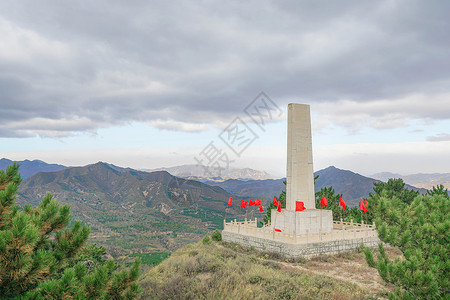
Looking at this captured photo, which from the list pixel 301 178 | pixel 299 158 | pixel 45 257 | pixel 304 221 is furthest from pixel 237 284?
pixel 299 158

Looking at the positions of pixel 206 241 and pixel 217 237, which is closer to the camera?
pixel 206 241

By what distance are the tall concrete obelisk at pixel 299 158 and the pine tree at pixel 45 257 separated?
17256mm

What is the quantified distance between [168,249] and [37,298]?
3849 inches

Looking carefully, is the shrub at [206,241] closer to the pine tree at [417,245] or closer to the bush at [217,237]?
the bush at [217,237]

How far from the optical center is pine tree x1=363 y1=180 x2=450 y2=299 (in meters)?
8.84

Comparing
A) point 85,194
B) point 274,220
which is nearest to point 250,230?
point 274,220

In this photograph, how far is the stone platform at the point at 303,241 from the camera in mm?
20844

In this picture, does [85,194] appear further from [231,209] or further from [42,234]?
[42,234]

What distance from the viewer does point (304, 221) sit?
22.9m

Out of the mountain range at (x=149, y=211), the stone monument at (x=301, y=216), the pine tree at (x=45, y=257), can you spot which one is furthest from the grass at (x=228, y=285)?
the mountain range at (x=149, y=211)

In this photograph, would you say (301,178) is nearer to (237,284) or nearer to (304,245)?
(304,245)

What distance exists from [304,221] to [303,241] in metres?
2.02

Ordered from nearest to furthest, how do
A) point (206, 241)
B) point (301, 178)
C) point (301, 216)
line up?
point (301, 216)
point (301, 178)
point (206, 241)

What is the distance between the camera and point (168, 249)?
97500 mm
